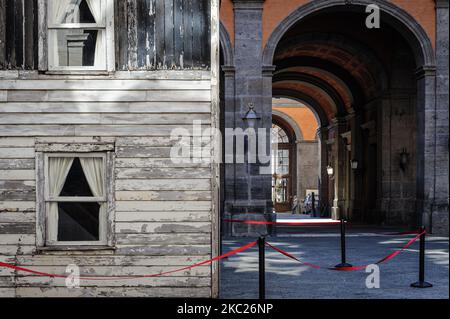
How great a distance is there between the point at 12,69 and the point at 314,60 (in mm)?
19348

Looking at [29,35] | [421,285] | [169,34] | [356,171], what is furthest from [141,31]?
[356,171]

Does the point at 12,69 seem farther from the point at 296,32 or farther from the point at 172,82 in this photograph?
the point at 296,32

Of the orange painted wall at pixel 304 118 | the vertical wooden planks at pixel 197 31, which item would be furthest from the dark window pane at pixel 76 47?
the orange painted wall at pixel 304 118

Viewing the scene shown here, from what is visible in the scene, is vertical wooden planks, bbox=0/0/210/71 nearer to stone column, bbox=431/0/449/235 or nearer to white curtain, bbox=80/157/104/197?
white curtain, bbox=80/157/104/197

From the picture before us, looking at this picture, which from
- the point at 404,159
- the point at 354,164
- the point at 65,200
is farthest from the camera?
the point at 354,164

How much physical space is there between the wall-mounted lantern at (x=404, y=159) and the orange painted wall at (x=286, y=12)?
5083 mm

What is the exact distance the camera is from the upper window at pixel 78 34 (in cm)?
809

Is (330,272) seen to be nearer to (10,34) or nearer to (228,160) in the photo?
(228,160)

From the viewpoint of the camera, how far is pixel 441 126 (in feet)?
56.4

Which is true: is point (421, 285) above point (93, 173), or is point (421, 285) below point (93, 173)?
below

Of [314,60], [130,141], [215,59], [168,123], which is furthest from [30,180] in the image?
[314,60]

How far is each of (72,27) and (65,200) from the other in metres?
2.41

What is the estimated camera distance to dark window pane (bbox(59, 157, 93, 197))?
800 cm

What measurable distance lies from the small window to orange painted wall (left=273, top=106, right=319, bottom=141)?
3500 cm
